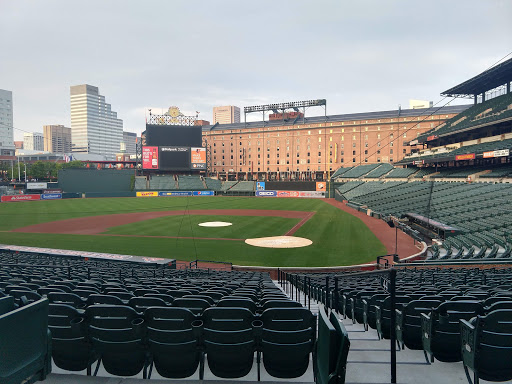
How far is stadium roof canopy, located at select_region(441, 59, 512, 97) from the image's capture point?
50.0 m

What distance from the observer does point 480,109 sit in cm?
5788

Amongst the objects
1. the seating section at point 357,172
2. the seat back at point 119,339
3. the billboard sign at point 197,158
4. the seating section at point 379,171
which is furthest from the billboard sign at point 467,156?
the billboard sign at point 197,158

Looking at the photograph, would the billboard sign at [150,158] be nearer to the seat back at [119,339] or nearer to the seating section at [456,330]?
the seating section at [456,330]

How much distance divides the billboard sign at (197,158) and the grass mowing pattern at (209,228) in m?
52.4

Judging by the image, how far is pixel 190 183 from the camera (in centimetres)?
9938

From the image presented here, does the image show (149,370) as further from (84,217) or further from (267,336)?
(84,217)

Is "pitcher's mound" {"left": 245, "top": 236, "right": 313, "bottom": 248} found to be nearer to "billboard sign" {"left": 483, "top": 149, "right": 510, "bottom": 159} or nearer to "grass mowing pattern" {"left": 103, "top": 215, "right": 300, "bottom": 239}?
"grass mowing pattern" {"left": 103, "top": 215, "right": 300, "bottom": 239}

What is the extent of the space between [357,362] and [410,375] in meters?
0.70

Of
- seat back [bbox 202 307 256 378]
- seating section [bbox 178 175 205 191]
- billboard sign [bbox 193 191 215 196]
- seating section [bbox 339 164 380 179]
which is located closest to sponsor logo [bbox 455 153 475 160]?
seating section [bbox 339 164 380 179]

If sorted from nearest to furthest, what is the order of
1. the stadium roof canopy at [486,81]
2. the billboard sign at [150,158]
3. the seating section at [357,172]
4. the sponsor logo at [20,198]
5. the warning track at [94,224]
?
1. the warning track at [94,224]
2. the stadium roof canopy at [486,81]
3. the sponsor logo at [20,198]
4. the seating section at [357,172]
5. the billboard sign at [150,158]

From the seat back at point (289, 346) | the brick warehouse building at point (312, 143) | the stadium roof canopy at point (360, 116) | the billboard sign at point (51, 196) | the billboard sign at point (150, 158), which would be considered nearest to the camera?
the seat back at point (289, 346)

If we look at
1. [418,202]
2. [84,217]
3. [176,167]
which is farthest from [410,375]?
[176,167]

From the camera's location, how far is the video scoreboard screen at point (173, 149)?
9575 cm

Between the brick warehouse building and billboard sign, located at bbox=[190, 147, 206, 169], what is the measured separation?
31.1 metres
